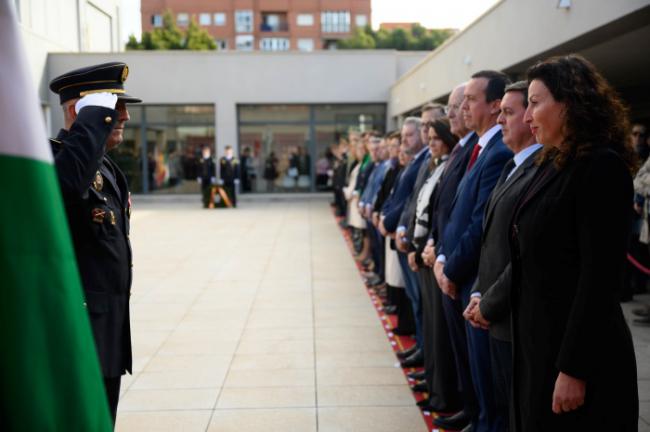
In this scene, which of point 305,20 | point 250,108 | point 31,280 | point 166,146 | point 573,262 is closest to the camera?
point 31,280

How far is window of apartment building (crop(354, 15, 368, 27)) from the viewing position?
2872 inches

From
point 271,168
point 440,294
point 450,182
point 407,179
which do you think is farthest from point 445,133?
point 271,168

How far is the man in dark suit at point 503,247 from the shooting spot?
271 centimetres

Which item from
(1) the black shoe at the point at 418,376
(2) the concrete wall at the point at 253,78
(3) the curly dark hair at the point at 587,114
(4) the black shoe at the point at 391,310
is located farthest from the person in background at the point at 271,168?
(3) the curly dark hair at the point at 587,114

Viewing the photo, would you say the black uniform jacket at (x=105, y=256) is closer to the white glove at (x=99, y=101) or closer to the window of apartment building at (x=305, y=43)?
the white glove at (x=99, y=101)

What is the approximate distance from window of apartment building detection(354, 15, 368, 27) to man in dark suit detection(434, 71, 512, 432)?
237ft

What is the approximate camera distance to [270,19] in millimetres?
72438

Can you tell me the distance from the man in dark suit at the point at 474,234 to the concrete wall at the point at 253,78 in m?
20.9

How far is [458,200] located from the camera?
142 inches

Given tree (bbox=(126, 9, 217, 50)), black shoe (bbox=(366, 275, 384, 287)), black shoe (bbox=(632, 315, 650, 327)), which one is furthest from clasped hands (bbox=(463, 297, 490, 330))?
tree (bbox=(126, 9, 217, 50))

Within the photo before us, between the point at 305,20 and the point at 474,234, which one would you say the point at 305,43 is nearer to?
the point at 305,20

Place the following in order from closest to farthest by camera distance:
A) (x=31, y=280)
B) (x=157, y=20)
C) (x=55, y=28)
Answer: (x=31, y=280), (x=55, y=28), (x=157, y=20)

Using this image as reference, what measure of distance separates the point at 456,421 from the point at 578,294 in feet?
6.54

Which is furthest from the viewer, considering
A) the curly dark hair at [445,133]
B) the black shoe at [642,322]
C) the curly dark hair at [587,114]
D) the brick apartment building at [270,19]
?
the brick apartment building at [270,19]
